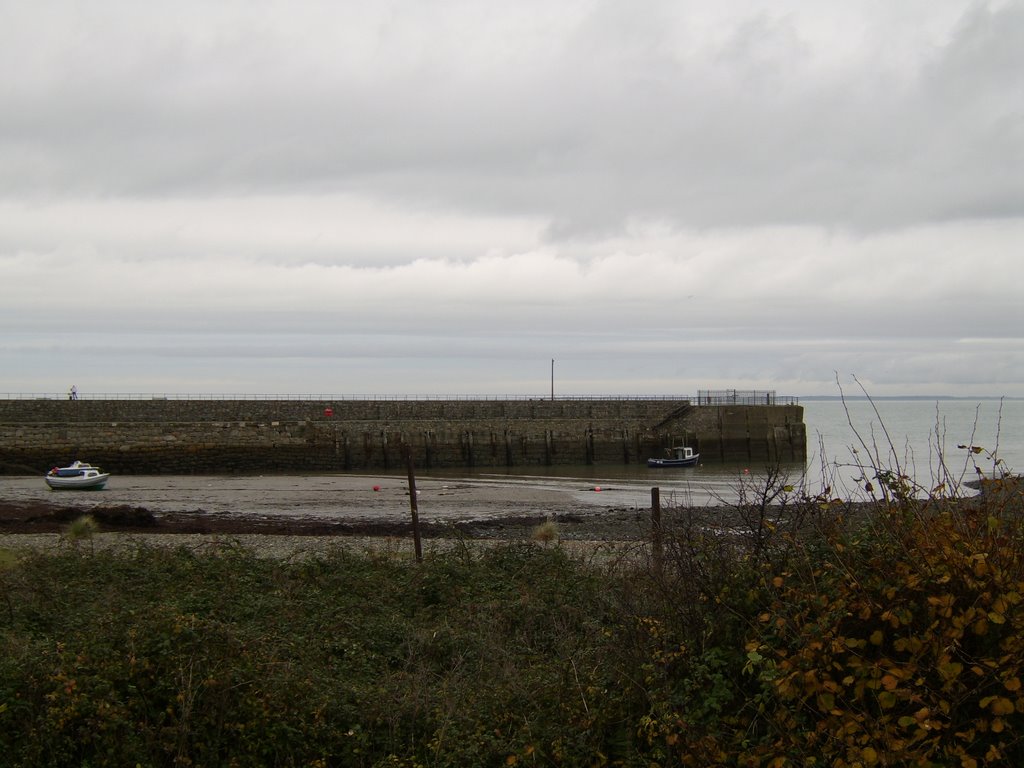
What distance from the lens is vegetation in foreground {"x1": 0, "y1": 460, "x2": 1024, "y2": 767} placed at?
489 centimetres

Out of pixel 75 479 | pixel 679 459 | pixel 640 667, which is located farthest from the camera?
pixel 679 459

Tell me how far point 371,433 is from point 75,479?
1690 centimetres

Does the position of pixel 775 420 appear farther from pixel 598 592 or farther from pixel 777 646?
pixel 777 646

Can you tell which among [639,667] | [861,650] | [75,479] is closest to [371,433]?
[75,479]

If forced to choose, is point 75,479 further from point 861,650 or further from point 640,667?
point 861,650

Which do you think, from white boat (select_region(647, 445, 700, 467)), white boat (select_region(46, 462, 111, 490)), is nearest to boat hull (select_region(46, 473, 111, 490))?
white boat (select_region(46, 462, 111, 490))

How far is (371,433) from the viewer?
5216 cm

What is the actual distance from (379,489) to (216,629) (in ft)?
110

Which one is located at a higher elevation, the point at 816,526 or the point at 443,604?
the point at 816,526

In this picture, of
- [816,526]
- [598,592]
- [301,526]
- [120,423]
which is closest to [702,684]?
[816,526]

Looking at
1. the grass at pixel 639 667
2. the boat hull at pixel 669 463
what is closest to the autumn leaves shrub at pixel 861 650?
the grass at pixel 639 667

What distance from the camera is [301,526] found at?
2602 cm

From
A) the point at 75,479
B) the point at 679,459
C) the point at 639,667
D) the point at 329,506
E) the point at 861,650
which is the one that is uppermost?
the point at 861,650

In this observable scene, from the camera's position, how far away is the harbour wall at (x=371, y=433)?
48.1 m
